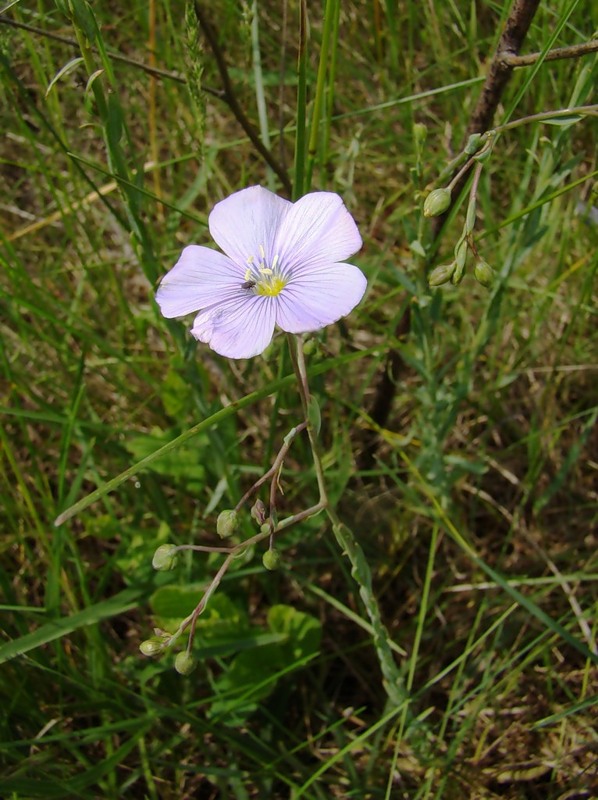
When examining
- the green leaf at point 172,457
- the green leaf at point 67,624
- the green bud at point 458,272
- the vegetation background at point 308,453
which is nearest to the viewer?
the green bud at point 458,272

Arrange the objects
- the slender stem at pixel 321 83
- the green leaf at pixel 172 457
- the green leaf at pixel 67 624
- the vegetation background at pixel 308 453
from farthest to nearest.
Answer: the green leaf at pixel 172 457 → the vegetation background at pixel 308 453 → the green leaf at pixel 67 624 → the slender stem at pixel 321 83

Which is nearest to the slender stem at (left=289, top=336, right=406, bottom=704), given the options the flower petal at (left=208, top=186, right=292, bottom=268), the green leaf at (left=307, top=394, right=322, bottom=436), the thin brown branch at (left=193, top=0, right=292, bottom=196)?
the green leaf at (left=307, top=394, right=322, bottom=436)

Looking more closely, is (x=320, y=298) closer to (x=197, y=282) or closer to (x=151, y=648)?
(x=197, y=282)

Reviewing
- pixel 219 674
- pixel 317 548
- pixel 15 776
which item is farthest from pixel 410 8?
pixel 15 776

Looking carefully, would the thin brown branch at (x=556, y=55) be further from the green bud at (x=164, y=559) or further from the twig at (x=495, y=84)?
the green bud at (x=164, y=559)

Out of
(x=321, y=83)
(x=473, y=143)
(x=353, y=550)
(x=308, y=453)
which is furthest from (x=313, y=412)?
(x=308, y=453)

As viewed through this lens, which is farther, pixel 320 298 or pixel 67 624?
pixel 67 624

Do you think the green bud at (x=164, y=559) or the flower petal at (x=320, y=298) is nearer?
the flower petal at (x=320, y=298)

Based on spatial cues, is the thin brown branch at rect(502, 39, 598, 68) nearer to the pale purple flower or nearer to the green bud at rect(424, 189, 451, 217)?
the green bud at rect(424, 189, 451, 217)

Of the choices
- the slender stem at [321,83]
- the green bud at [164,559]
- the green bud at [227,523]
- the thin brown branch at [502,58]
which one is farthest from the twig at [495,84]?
the green bud at [164,559]
